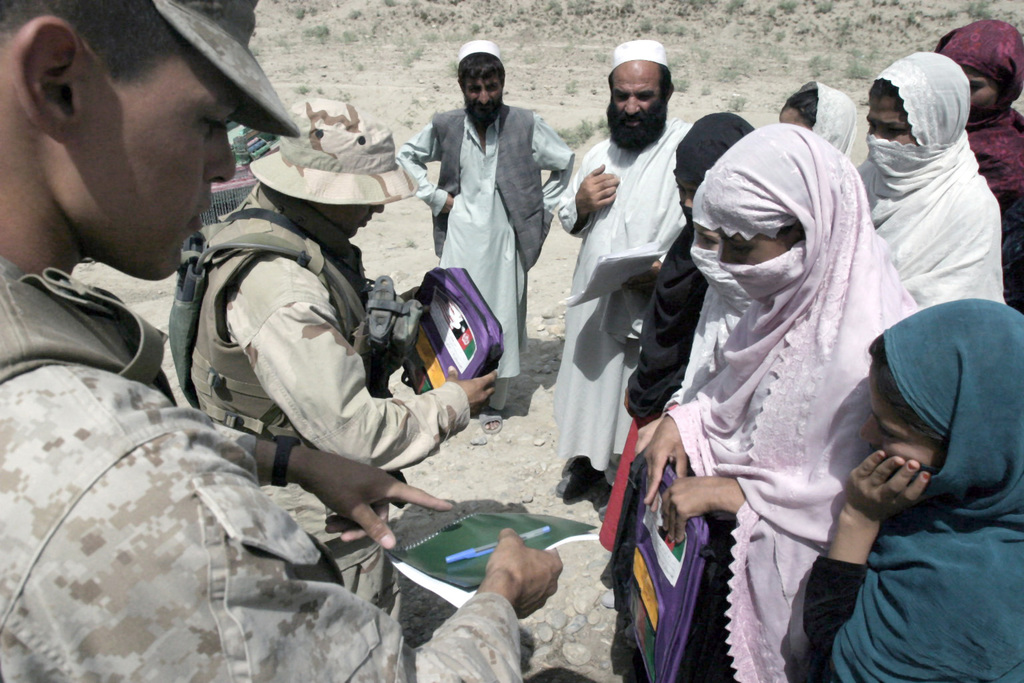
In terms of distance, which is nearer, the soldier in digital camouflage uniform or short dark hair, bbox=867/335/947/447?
the soldier in digital camouflage uniform

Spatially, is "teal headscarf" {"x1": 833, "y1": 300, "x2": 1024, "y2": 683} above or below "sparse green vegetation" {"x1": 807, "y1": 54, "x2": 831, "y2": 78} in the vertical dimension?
below

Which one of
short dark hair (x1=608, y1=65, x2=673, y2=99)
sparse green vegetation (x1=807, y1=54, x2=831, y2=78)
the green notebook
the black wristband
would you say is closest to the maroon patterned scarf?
short dark hair (x1=608, y1=65, x2=673, y2=99)

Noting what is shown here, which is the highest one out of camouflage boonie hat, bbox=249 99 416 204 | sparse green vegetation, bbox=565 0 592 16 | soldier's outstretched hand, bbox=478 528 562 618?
sparse green vegetation, bbox=565 0 592 16

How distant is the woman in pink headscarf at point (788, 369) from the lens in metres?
1.69

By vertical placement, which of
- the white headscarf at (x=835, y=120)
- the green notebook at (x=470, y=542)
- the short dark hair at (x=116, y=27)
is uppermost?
the white headscarf at (x=835, y=120)

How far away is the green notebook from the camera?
1625 mm

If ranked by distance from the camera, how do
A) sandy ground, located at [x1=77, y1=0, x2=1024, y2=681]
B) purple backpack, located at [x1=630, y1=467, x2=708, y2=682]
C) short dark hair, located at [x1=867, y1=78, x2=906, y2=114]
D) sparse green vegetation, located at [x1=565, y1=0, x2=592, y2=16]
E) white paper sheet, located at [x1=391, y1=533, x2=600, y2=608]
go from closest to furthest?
white paper sheet, located at [x1=391, y1=533, x2=600, y2=608] → purple backpack, located at [x1=630, y1=467, x2=708, y2=682] → short dark hair, located at [x1=867, y1=78, x2=906, y2=114] → sandy ground, located at [x1=77, y1=0, x2=1024, y2=681] → sparse green vegetation, located at [x1=565, y1=0, x2=592, y2=16]

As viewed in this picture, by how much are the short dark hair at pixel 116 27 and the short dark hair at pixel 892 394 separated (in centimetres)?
135

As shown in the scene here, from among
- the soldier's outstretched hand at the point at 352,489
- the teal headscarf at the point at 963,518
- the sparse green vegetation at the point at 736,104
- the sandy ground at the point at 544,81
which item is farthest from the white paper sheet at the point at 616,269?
the sparse green vegetation at the point at 736,104

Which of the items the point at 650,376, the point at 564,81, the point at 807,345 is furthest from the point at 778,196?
the point at 564,81

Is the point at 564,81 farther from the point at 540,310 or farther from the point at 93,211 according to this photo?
the point at 93,211

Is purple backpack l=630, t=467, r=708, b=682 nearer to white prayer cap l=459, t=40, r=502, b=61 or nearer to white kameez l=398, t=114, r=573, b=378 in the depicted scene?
white kameez l=398, t=114, r=573, b=378

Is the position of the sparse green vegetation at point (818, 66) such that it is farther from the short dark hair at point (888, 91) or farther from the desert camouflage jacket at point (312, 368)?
the desert camouflage jacket at point (312, 368)

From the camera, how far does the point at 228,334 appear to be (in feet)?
5.65
